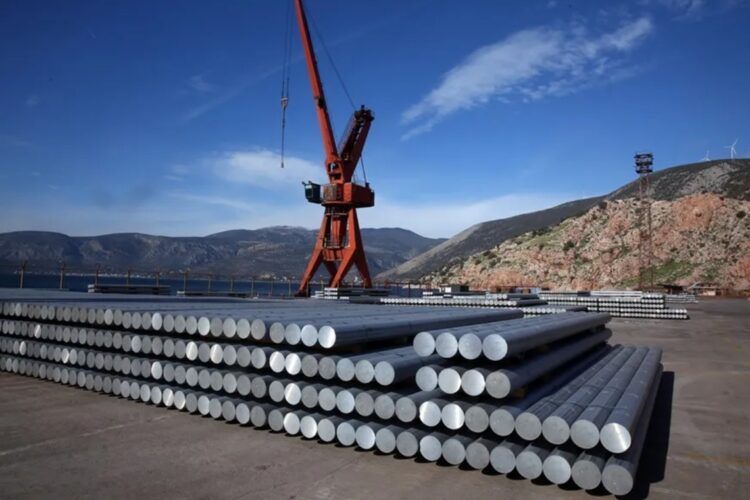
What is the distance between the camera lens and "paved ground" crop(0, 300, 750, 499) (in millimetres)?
4566

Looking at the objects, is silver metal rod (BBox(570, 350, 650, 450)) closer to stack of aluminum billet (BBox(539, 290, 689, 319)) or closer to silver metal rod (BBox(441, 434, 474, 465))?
silver metal rod (BBox(441, 434, 474, 465))

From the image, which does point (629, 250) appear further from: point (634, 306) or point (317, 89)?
point (317, 89)

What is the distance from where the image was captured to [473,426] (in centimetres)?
489

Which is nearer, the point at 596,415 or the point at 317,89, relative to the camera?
the point at 596,415

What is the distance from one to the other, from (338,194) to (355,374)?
93.4 ft

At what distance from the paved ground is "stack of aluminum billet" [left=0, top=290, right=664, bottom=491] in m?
0.25

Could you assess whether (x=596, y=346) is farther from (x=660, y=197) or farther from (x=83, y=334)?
(x=660, y=197)

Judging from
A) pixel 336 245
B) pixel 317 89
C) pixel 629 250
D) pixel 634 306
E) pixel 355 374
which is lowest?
pixel 634 306

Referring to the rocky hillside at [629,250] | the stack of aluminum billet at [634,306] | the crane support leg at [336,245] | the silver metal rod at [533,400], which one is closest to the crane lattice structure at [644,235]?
the rocky hillside at [629,250]

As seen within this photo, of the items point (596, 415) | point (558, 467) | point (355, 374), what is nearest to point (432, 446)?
point (355, 374)

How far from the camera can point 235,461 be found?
5.27 metres

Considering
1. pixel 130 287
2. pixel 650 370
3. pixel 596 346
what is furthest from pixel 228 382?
pixel 130 287

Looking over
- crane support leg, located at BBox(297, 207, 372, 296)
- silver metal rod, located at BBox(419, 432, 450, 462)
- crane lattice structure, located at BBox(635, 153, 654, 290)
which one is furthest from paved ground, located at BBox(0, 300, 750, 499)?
crane lattice structure, located at BBox(635, 153, 654, 290)

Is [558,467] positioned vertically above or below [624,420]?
below
